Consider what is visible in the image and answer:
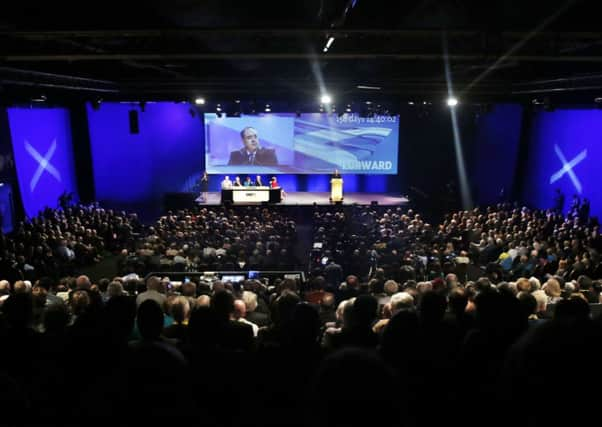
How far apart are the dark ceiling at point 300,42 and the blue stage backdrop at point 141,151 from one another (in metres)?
3.29

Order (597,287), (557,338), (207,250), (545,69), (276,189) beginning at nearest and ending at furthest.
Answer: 1. (557,338)
2. (597,287)
3. (207,250)
4. (545,69)
5. (276,189)

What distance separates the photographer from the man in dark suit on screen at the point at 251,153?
66.0 feet

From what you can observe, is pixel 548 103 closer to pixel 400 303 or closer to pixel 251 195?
pixel 251 195

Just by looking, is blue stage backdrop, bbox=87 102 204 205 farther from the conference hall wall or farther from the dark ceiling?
the dark ceiling

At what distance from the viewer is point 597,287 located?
7500 millimetres

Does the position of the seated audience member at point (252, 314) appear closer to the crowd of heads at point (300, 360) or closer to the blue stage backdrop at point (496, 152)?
the crowd of heads at point (300, 360)

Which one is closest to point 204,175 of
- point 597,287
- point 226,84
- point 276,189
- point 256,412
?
point 276,189

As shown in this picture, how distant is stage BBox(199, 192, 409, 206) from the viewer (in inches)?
722

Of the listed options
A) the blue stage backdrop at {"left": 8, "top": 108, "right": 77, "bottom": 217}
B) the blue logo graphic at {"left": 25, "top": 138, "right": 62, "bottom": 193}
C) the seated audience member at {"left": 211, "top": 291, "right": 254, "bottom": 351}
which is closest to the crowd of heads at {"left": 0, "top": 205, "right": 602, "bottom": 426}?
the seated audience member at {"left": 211, "top": 291, "right": 254, "bottom": 351}

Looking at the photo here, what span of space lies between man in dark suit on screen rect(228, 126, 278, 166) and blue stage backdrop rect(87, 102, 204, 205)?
2213 millimetres

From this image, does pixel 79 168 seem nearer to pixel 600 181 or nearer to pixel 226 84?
pixel 226 84

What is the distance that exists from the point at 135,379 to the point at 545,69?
14.4 metres

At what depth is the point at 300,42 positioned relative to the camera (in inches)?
392

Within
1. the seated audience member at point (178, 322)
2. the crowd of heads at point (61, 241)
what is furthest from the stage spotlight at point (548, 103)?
the seated audience member at point (178, 322)
